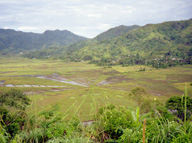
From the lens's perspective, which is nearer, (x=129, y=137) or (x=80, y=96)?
(x=129, y=137)

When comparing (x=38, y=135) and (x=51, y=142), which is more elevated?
(x=51, y=142)

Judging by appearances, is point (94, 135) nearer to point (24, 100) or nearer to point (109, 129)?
point (109, 129)

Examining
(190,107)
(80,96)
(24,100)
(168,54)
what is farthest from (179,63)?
(24,100)

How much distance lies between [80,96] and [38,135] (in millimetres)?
56675

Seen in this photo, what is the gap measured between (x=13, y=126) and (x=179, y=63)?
515 feet

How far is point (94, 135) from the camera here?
419cm

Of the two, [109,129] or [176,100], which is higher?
[109,129]

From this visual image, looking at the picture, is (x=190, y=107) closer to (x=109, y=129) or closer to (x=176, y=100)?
(x=176, y=100)

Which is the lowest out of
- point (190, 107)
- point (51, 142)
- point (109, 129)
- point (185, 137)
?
point (190, 107)

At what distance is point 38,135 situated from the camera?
4348 millimetres

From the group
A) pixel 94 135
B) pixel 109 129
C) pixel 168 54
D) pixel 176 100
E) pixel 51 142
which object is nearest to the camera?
pixel 51 142

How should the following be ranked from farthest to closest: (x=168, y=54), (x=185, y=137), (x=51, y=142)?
→ (x=168, y=54)
(x=51, y=142)
(x=185, y=137)

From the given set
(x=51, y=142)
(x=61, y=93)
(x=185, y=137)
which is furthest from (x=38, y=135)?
(x=61, y=93)

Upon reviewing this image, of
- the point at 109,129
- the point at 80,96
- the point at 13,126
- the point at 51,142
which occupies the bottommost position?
the point at 80,96
